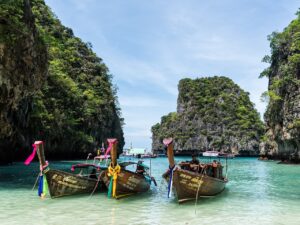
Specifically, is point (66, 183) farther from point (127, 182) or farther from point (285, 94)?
point (285, 94)

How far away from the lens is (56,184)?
43.7 ft

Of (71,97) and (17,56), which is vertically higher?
(71,97)

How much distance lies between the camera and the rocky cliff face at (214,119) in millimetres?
109062

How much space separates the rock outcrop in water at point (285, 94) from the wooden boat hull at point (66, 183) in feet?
119

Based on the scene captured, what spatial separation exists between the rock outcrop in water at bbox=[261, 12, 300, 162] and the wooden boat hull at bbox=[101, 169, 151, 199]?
34.7 metres

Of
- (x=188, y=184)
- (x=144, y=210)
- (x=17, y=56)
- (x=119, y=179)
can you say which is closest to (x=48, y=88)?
(x=17, y=56)

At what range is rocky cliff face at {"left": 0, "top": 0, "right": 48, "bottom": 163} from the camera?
733 inches

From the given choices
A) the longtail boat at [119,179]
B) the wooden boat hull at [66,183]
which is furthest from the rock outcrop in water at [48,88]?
the longtail boat at [119,179]

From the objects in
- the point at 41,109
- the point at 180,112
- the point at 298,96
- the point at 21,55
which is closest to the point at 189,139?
the point at 180,112

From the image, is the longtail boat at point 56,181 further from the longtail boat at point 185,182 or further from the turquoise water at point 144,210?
the longtail boat at point 185,182

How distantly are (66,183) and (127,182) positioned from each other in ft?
8.14

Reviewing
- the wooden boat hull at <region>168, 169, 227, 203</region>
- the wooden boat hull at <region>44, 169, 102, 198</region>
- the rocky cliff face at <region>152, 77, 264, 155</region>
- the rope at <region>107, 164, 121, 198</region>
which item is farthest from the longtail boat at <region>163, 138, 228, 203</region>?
the rocky cliff face at <region>152, 77, 264, 155</region>

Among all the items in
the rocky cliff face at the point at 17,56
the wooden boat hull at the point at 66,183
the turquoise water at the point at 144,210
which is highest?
the rocky cliff face at the point at 17,56

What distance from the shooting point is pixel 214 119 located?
11581 cm
